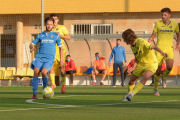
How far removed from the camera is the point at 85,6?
25.4m

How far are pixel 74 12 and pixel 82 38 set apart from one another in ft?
19.7

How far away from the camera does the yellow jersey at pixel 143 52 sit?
733 centimetres

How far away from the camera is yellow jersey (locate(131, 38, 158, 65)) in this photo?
733 centimetres

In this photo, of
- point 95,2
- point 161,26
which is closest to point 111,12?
point 95,2

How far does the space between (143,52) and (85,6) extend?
1826 centimetres

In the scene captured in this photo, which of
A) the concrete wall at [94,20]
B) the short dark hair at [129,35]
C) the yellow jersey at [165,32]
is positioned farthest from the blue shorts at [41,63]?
the concrete wall at [94,20]

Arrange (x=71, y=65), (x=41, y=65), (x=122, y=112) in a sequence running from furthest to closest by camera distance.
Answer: (x=71, y=65) < (x=41, y=65) < (x=122, y=112)

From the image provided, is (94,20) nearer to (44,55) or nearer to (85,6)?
(85,6)

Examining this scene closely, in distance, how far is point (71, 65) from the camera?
19547mm

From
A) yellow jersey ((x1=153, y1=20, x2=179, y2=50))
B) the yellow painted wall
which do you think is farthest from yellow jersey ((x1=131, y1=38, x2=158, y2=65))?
the yellow painted wall

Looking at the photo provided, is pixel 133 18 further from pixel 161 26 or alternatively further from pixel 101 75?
pixel 161 26

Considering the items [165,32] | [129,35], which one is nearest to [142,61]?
[129,35]

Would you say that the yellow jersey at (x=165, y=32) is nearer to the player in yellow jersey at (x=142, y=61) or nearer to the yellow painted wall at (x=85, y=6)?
the player in yellow jersey at (x=142, y=61)

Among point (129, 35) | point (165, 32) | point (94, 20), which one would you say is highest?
point (94, 20)
